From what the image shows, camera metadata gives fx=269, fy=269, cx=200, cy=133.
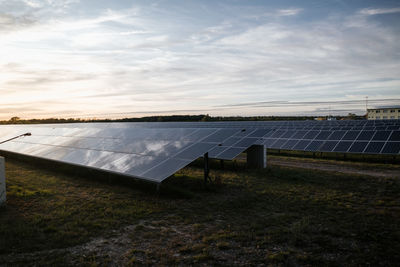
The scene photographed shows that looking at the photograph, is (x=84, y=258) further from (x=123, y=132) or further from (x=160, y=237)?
(x=123, y=132)

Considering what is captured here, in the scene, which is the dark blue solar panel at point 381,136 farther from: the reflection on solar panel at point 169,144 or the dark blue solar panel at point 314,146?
the dark blue solar panel at point 314,146

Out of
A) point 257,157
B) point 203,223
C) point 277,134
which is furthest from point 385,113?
point 203,223

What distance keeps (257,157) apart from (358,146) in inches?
383

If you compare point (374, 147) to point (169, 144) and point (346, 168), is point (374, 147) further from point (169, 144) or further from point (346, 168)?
point (169, 144)

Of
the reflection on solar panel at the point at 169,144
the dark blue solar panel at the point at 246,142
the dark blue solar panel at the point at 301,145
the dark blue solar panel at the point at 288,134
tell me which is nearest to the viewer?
the reflection on solar panel at the point at 169,144

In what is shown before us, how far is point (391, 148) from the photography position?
71.8ft

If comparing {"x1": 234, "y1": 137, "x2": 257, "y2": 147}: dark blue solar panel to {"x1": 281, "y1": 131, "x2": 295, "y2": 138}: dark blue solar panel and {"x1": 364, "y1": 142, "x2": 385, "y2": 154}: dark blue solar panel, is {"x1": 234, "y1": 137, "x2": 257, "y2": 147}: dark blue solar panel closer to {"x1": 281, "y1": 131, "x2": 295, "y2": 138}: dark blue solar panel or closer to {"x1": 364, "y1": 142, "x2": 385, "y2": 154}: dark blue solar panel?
{"x1": 364, "y1": 142, "x2": 385, "y2": 154}: dark blue solar panel

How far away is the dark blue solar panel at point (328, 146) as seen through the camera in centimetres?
2442

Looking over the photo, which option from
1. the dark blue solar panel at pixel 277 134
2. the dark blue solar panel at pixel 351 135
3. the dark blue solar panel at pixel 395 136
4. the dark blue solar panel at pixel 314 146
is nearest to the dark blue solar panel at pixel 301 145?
the dark blue solar panel at pixel 314 146

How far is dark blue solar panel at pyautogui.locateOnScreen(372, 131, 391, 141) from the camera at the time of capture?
78.1ft

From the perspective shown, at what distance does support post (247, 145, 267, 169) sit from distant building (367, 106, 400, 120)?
95496 millimetres

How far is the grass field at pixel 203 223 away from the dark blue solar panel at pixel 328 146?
8767 millimetres

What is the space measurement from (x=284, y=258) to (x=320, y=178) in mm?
11074

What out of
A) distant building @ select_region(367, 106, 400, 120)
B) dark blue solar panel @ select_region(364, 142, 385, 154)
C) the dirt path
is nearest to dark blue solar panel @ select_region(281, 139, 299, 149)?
the dirt path
